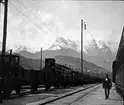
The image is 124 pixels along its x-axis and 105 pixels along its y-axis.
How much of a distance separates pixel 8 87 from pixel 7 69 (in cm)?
193

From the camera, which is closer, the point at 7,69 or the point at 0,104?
the point at 0,104

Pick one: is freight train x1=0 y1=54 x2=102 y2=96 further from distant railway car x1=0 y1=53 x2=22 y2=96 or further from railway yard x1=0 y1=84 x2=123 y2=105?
railway yard x1=0 y1=84 x2=123 y2=105

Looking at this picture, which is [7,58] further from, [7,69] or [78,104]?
[78,104]

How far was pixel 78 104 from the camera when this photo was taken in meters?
14.0

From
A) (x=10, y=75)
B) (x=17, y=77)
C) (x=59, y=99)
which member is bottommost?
(x=59, y=99)

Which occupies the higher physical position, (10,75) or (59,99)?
(10,75)

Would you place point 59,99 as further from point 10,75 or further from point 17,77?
point 17,77

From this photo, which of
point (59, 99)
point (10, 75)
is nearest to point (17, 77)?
point (10, 75)

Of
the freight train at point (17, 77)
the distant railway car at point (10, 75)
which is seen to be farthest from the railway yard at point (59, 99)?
the freight train at point (17, 77)

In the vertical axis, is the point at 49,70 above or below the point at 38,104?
above

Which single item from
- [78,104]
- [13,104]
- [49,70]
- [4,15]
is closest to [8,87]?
[13,104]

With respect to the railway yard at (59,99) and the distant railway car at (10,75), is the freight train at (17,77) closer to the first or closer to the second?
the distant railway car at (10,75)

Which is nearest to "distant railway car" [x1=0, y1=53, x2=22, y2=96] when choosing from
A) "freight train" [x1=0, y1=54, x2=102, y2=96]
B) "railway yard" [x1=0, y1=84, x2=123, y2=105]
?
"freight train" [x1=0, y1=54, x2=102, y2=96]

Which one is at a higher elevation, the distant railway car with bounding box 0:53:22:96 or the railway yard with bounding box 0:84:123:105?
the distant railway car with bounding box 0:53:22:96
